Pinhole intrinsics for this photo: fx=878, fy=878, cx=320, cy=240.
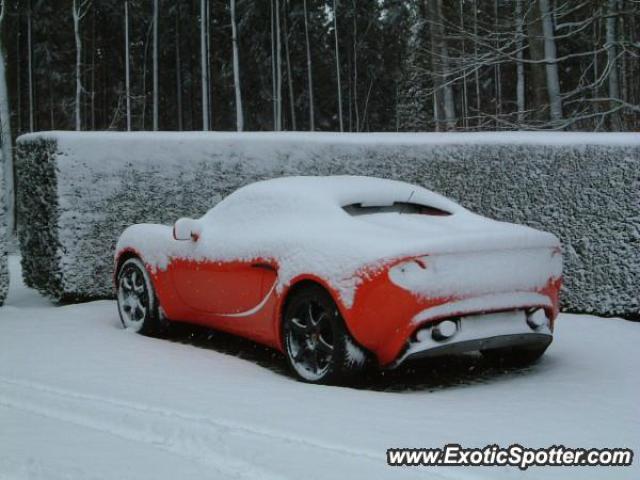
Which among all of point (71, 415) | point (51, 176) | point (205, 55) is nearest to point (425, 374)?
point (71, 415)

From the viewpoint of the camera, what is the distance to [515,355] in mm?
6980

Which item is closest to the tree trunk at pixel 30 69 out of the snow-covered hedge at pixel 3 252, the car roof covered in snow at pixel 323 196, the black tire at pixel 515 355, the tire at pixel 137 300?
the snow-covered hedge at pixel 3 252

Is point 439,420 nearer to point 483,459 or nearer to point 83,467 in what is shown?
point 483,459

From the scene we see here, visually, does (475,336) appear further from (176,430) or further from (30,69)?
(30,69)

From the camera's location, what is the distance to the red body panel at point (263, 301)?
5.63 m

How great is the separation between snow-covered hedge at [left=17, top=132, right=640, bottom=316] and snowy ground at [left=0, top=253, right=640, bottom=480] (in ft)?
5.29

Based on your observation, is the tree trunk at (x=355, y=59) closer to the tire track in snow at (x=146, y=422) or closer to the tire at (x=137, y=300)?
the tire at (x=137, y=300)

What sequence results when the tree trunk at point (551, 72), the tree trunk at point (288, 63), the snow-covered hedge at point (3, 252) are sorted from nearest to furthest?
the snow-covered hedge at point (3, 252)
the tree trunk at point (551, 72)
the tree trunk at point (288, 63)

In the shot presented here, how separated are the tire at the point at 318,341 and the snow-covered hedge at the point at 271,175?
4.01 meters

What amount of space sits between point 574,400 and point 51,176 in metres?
6.72

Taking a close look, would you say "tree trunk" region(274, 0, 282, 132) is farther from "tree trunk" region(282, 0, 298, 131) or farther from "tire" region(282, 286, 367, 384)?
"tire" region(282, 286, 367, 384)

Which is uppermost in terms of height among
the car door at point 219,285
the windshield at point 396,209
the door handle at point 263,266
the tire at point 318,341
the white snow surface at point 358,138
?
the white snow surface at point 358,138

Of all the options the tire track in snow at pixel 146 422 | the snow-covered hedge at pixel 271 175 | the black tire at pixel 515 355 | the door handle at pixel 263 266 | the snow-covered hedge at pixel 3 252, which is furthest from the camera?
the snow-covered hedge at pixel 3 252

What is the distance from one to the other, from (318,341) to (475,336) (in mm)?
1075
